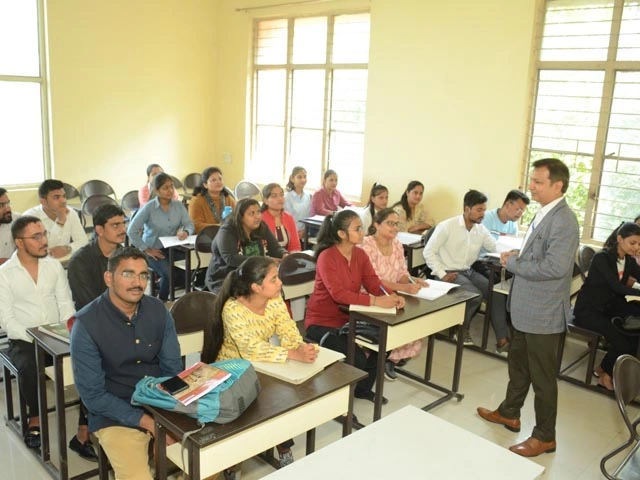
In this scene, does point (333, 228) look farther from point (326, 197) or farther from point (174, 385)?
point (326, 197)

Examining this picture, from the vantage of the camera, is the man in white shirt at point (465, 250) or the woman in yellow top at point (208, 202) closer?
the man in white shirt at point (465, 250)

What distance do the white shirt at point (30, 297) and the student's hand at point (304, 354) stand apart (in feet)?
4.66

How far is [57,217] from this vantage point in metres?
4.68

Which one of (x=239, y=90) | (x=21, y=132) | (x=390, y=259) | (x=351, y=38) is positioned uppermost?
(x=351, y=38)

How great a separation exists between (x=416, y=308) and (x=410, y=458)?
1532 millimetres

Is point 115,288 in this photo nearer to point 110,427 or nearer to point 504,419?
point 110,427

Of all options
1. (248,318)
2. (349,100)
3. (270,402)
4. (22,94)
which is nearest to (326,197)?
(349,100)

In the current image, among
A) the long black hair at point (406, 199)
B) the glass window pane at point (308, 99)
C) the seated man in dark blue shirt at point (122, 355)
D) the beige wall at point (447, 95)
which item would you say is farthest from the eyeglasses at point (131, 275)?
the glass window pane at point (308, 99)

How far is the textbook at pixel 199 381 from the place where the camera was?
1.96m

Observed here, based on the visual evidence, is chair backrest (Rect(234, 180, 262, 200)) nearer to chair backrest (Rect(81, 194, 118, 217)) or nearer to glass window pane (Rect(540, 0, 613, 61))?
chair backrest (Rect(81, 194, 118, 217))

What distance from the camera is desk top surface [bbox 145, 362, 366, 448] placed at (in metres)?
1.91

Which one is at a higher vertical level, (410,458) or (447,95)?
(447,95)

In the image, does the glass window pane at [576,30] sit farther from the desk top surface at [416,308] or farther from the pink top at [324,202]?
the desk top surface at [416,308]

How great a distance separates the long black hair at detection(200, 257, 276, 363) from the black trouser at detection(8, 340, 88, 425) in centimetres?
85
